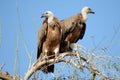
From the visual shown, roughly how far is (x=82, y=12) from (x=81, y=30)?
26.3 inches

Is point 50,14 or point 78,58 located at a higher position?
point 50,14

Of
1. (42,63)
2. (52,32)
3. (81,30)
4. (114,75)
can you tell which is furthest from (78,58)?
(81,30)

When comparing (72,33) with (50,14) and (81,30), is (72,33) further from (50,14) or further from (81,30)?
(50,14)

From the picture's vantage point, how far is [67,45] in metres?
12.0

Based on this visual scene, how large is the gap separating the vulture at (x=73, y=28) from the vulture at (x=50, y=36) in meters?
0.43

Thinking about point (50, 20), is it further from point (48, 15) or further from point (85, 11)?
point (85, 11)

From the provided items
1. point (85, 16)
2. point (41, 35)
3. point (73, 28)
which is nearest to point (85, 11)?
point (85, 16)

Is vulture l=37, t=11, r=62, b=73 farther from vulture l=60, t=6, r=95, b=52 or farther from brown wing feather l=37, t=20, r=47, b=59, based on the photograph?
vulture l=60, t=6, r=95, b=52

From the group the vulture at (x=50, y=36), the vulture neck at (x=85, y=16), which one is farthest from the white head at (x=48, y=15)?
the vulture neck at (x=85, y=16)

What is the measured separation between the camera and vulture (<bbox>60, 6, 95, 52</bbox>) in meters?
12.1

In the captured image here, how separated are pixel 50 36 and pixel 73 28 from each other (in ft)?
3.52

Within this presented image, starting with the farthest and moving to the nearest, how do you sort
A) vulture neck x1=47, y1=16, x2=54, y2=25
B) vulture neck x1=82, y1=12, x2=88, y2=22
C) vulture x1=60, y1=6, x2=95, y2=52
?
vulture neck x1=82, y1=12, x2=88, y2=22 < vulture x1=60, y1=6, x2=95, y2=52 < vulture neck x1=47, y1=16, x2=54, y2=25

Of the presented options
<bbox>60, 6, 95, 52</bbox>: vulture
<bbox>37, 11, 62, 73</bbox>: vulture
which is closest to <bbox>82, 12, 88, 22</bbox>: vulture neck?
<bbox>60, 6, 95, 52</bbox>: vulture

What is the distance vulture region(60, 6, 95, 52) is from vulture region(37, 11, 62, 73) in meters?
0.43
